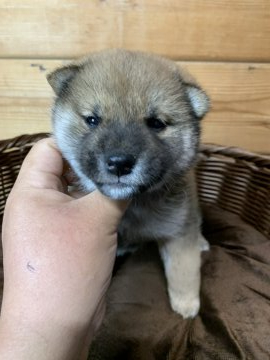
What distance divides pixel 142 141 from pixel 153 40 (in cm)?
99

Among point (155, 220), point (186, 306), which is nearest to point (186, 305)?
point (186, 306)

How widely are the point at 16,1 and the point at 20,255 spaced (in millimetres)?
1294

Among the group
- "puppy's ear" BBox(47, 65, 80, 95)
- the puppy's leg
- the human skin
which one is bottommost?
the puppy's leg

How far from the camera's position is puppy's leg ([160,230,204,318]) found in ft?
4.59

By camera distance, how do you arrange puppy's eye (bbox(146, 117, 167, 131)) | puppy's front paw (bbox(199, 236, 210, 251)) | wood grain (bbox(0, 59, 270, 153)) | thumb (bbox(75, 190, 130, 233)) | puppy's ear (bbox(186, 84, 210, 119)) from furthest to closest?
wood grain (bbox(0, 59, 270, 153)), puppy's front paw (bbox(199, 236, 210, 251)), puppy's ear (bbox(186, 84, 210, 119)), puppy's eye (bbox(146, 117, 167, 131)), thumb (bbox(75, 190, 130, 233))

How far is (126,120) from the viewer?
3.39 ft

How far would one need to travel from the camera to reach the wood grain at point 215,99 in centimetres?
191

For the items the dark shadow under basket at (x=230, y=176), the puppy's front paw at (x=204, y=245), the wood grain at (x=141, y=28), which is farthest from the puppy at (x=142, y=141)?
the wood grain at (x=141, y=28)

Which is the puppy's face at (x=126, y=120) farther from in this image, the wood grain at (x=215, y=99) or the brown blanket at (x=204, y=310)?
the wood grain at (x=215, y=99)

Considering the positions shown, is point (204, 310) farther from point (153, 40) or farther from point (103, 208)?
point (153, 40)

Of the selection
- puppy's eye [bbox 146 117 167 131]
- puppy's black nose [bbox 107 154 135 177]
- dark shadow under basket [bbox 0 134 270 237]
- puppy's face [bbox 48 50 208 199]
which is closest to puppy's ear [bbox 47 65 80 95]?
puppy's face [bbox 48 50 208 199]

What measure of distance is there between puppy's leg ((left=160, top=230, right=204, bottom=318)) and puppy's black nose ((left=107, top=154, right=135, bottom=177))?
1.68 ft

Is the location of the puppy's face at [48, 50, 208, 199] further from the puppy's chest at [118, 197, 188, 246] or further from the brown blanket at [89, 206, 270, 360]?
the brown blanket at [89, 206, 270, 360]

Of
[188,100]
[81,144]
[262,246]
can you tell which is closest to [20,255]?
[81,144]
